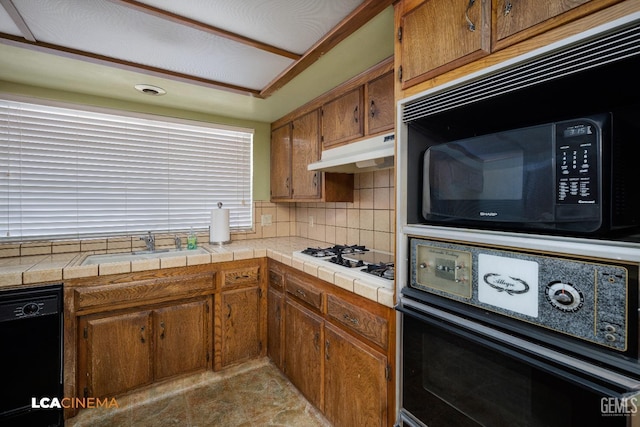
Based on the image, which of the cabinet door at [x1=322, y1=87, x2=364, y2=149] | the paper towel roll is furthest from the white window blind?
the cabinet door at [x1=322, y1=87, x2=364, y2=149]

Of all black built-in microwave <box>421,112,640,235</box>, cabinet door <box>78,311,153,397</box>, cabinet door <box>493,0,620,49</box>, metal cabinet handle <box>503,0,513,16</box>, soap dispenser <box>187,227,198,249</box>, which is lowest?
cabinet door <box>78,311,153,397</box>

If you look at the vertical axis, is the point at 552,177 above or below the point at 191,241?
above

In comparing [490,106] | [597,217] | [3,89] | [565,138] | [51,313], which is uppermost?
[3,89]

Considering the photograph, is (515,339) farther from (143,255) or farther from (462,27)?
(143,255)

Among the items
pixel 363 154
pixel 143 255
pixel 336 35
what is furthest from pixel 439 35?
pixel 143 255

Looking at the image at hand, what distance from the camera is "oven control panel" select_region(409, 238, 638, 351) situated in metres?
0.65

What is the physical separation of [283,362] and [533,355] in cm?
176

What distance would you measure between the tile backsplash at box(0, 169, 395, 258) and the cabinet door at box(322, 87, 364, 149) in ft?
1.21

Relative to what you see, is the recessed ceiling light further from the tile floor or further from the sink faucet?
the tile floor

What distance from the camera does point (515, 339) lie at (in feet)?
2.67

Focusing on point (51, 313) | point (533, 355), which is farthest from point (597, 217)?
point (51, 313)

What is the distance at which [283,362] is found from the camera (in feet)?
7.09

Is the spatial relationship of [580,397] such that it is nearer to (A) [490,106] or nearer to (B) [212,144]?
(A) [490,106]

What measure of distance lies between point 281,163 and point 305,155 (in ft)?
1.47
